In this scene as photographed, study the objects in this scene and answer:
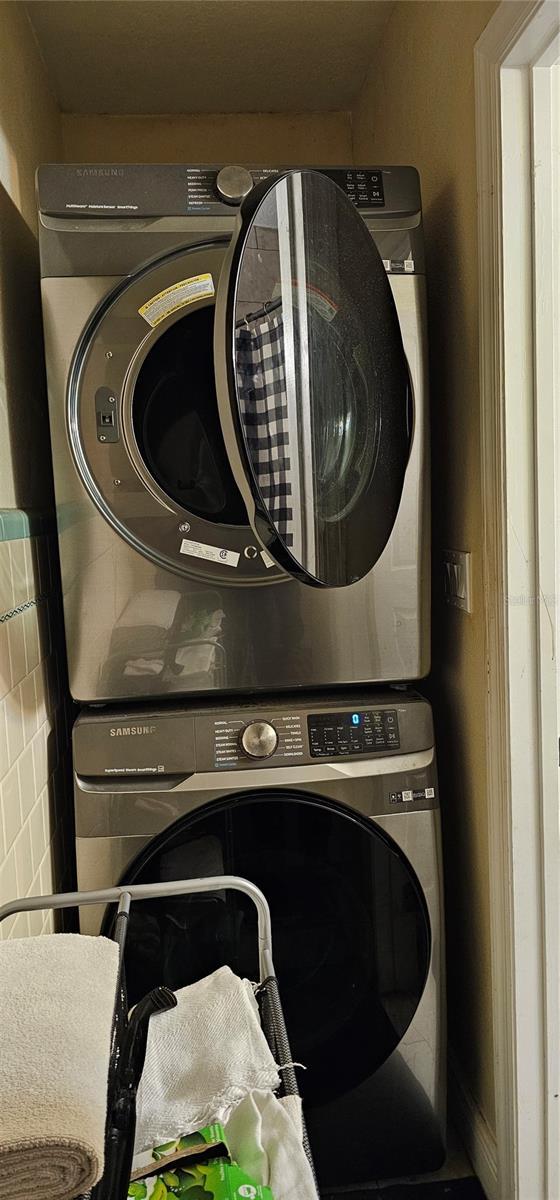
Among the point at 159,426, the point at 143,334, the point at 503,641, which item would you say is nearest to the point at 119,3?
the point at 143,334

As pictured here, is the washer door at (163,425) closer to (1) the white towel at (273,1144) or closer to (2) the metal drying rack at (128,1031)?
(2) the metal drying rack at (128,1031)

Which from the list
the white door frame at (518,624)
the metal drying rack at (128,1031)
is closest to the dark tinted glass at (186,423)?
the white door frame at (518,624)

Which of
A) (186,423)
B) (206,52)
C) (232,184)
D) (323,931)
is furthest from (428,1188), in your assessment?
(206,52)

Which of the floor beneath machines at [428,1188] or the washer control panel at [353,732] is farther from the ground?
the washer control panel at [353,732]

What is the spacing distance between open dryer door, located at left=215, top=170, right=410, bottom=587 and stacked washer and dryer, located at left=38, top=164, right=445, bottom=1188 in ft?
0.06

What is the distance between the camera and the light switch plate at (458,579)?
1.61 metres

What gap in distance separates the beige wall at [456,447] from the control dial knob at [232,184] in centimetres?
36

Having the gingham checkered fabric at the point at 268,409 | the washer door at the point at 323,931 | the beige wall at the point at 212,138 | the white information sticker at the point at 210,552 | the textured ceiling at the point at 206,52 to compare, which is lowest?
the washer door at the point at 323,931

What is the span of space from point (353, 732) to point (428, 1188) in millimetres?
811

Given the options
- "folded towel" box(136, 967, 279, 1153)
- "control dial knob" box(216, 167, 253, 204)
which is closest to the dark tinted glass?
"control dial knob" box(216, 167, 253, 204)

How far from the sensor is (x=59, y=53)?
2043 mm

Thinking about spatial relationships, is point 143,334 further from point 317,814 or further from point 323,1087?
point 323,1087

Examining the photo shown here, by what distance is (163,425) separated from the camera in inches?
61.0

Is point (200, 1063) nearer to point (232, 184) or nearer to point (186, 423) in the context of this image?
point (186, 423)
